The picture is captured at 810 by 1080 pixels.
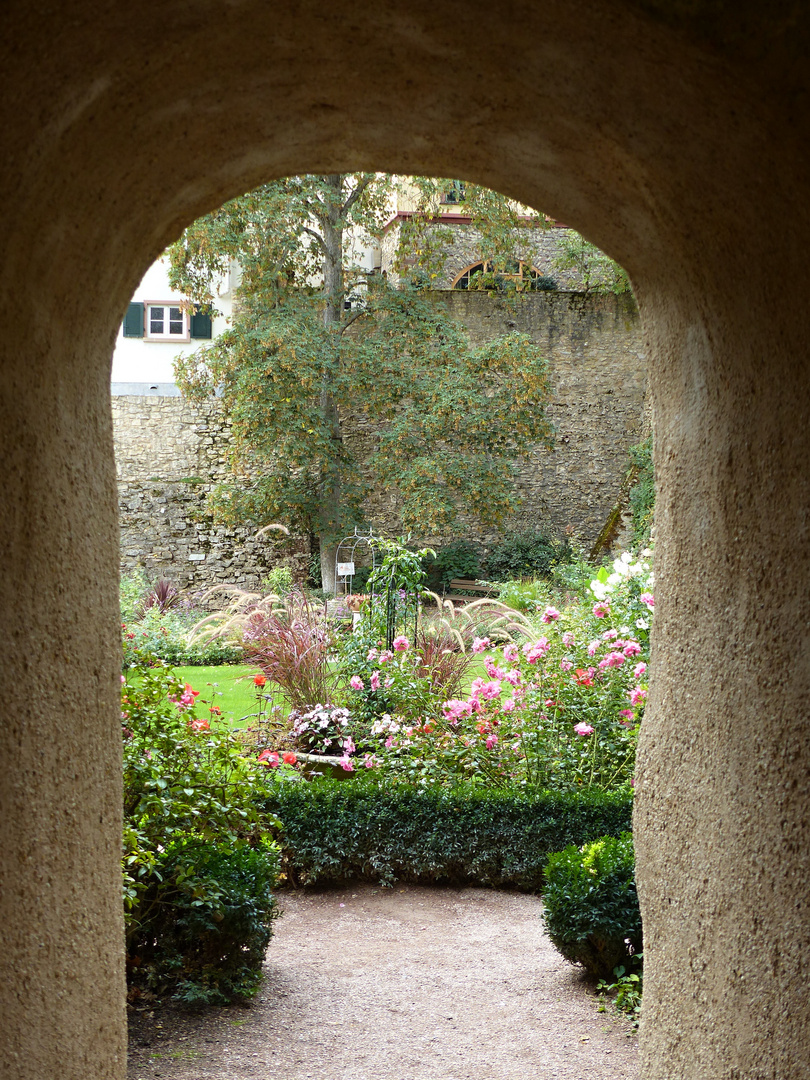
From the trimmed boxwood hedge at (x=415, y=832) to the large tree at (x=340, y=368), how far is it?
7.85 meters

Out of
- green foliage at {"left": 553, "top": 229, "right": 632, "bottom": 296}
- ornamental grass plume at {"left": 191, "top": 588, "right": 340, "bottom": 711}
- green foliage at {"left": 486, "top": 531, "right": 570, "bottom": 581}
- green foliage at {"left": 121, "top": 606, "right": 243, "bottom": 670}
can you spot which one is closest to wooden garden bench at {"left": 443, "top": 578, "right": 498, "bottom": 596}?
green foliage at {"left": 486, "top": 531, "right": 570, "bottom": 581}

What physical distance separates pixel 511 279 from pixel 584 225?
1396 centimetres

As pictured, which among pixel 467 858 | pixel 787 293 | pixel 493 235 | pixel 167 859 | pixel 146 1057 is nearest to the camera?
pixel 787 293

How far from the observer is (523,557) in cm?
1548

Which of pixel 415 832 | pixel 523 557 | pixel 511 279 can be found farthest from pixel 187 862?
pixel 511 279

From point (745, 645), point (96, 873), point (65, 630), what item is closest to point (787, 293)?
point (745, 645)

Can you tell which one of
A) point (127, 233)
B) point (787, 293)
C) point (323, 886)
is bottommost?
point (323, 886)

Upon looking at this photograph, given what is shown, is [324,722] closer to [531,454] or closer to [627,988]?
[627,988]

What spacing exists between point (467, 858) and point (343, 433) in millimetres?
11117

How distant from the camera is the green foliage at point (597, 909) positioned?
12.6ft

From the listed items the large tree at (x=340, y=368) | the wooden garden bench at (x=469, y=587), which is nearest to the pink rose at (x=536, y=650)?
the large tree at (x=340, y=368)

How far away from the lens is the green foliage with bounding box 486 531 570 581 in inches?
600

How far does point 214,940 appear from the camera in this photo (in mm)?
3748

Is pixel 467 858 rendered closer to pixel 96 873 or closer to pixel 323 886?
pixel 323 886
